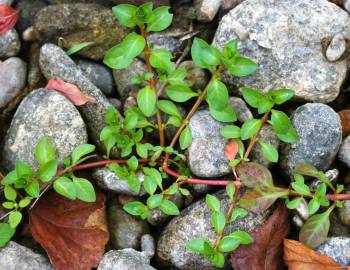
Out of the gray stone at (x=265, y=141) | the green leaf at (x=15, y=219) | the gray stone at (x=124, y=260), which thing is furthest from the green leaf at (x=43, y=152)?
the gray stone at (x=265, y=141)

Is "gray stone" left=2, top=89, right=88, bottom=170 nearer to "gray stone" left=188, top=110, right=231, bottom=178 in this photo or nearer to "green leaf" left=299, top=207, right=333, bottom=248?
"gray stone" left=188, top=110, right=231, bottom=178

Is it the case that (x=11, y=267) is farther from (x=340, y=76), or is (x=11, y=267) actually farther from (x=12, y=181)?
(x=340, y=76)

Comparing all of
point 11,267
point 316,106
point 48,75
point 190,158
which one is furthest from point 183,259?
point 48,75

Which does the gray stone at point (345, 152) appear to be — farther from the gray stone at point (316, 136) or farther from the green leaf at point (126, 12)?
the green leaf at point (126, 12)

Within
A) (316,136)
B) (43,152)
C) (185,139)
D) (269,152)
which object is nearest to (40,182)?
(43,152)

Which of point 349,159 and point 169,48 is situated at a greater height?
point 169,48

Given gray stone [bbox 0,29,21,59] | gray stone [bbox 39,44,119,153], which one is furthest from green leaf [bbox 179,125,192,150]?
gray stone [bbox 0,29,21,59]
